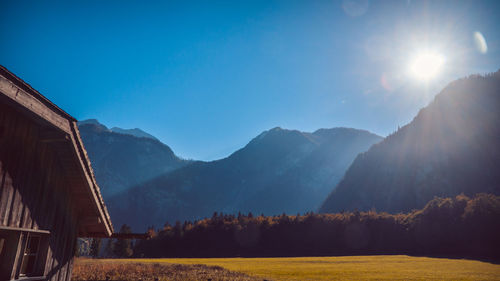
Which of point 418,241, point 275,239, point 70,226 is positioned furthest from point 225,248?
point 70,226

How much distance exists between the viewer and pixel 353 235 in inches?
4067

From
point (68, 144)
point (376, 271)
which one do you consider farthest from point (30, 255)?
point (376, 271)

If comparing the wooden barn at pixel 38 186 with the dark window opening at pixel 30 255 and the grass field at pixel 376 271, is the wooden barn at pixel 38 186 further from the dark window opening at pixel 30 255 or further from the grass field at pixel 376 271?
the grass field at pixel 376 271

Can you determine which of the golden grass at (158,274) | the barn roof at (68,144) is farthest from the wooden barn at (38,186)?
the golden grass at (158,274)

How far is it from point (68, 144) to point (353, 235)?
10753 centimetres

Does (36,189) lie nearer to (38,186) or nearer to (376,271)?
(38,186)

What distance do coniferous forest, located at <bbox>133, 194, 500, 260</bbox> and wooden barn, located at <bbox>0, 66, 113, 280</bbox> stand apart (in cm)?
8977

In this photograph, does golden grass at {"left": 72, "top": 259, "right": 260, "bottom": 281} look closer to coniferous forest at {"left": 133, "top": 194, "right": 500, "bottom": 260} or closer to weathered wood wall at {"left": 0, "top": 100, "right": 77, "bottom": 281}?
weathered wood wall at {"left": 0, "top": 100, "right": 77, "bottom": 281}

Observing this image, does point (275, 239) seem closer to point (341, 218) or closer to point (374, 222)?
point (341, 218)

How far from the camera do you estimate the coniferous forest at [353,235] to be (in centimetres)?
8300

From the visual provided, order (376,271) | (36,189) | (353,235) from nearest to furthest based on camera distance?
1. (36,189)
2. (376,271)
3. (353,235)

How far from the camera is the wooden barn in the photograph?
6887mm

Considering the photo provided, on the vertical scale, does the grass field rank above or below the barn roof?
below

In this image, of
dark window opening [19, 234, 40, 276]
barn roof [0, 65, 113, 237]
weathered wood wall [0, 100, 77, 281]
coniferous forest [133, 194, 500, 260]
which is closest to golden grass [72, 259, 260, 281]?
barn roof [0, 65, 113, 237]
